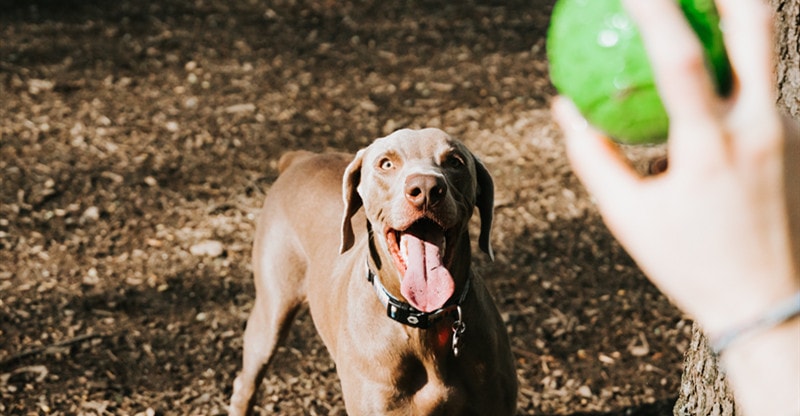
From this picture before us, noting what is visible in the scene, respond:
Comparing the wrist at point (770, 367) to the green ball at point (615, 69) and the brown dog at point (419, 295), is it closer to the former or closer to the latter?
the green ball at point (615, 69)

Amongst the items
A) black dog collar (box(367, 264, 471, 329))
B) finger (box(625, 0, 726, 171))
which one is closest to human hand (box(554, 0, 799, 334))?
finger (box(625, 0, 726, 171))

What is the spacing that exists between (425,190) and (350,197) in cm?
57

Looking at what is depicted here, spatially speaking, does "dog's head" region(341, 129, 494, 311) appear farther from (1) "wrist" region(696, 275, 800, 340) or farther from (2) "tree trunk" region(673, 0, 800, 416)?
(1) "wrist" region(696, 275, 800, 340)

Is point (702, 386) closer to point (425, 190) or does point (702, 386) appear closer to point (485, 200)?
point (485, 200)

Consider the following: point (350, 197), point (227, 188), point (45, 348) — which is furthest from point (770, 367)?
point (227, 188)

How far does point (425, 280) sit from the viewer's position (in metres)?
3.26

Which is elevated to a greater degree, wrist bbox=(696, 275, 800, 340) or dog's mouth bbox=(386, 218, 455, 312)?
wrist bbox=(696, 275, 800, 340)

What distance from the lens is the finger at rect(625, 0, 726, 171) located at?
98cm

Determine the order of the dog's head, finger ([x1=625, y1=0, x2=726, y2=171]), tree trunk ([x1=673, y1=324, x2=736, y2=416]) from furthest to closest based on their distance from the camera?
the dog's head
tree trunk ([x1=673, y1=324, x2=736, y2=416])
finger ([x1=625, y1=0, x2=726, y2=171])

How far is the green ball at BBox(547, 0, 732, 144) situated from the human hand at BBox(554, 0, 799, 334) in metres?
0.27

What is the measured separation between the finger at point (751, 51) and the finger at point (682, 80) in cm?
5

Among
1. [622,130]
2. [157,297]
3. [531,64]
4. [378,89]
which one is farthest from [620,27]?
[531,64]

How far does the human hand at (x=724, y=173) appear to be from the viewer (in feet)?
3.26

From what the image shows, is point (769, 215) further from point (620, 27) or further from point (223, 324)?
point (223, 324)
